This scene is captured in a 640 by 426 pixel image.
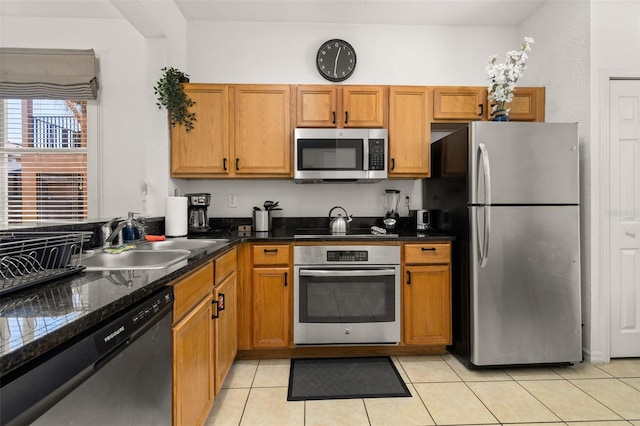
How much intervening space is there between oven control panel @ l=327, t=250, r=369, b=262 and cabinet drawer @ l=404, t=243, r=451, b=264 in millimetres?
316

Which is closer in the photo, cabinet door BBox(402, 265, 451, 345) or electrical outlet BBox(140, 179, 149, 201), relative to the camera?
cabinet door BBox(402, 265, 451, 345)

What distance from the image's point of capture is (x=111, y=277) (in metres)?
1.10

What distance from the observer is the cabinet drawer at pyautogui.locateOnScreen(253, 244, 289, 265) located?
7.95 ft

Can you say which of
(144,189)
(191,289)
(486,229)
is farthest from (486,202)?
(144,189)

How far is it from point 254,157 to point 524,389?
2491 millimetres

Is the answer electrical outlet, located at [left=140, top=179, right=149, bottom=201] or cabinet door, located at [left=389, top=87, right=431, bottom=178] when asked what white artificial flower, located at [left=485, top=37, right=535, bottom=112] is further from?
electrical outlet, located at [left=140, top=179, right=149, bottom=201]

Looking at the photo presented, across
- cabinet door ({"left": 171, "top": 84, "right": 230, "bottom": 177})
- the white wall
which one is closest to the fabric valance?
cabinet door ({"left": 171, "top": 84, "right": 230, "bottom": 177})

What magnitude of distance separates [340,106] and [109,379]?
241 centimetres

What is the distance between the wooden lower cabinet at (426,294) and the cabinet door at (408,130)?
725mm

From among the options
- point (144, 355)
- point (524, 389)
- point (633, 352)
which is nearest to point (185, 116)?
point (144, 355)

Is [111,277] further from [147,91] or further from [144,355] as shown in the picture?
[147,91]

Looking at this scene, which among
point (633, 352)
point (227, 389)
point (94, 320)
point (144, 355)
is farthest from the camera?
point (633, 352)

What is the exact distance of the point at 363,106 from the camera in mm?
2744

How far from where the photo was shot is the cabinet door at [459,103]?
2.76 meters
